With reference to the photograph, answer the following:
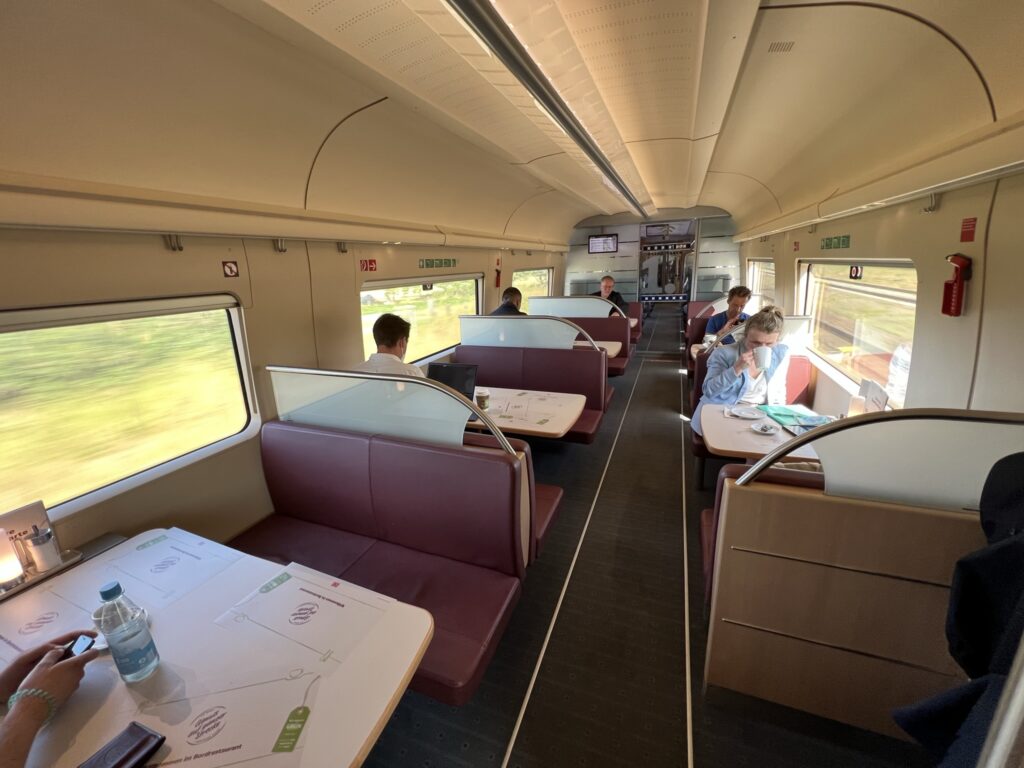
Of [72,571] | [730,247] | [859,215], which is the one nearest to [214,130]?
[72,571]

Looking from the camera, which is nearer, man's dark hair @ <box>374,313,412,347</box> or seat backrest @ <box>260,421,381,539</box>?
seat backrest @ <box>260,421,381,539</box>

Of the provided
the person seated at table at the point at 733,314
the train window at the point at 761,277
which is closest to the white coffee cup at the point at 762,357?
the person seated at table at the point at 733,314

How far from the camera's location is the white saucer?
3027 mm

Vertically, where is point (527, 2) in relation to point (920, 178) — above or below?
above

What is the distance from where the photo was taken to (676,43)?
1817 millimetres

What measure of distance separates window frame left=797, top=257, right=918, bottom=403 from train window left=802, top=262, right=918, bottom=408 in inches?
0.5

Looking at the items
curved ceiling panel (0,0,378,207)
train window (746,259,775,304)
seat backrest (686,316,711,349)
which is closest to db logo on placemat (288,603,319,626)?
curved ceiling panel (0,0,378,207)

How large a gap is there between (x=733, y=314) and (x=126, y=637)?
6052 millimetres

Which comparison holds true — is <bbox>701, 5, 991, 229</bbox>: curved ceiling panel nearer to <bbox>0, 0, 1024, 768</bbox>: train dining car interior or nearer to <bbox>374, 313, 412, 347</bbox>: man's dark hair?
<bbox>0, 0, 1024, 768</bbox>: train dining car interior

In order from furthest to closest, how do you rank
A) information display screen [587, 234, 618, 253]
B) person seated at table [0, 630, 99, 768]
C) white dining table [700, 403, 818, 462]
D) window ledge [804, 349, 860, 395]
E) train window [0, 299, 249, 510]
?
information display screen [587, 234, 618, 253] < window ledge [804, 349, 860, 395] < white dining table [700, 403, 818, 462] < train window [0, 299, 249, 510] < person seated at table [0, 630, 99, 768]

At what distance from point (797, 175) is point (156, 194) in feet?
17.9

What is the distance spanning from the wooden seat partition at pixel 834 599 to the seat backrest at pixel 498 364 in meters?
3.11

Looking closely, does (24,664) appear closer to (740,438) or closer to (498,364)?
(740,438)

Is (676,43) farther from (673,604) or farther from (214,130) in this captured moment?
(673,604)
